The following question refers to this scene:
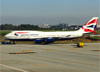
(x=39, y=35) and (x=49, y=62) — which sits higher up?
(x=39, y=35)

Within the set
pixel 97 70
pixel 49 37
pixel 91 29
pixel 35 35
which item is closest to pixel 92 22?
pixel 91 29

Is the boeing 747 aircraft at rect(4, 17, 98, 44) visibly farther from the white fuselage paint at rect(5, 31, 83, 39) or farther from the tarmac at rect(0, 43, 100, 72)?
the tarmac at rect(0, 43, 100, 72)

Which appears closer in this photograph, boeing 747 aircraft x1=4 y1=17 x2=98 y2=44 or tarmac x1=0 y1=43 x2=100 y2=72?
tarmac x1=0 y1=43 x2=100 y2=72

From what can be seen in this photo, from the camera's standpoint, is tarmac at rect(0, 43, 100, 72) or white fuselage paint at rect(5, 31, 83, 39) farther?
white fuselage paint at rect(5, 31, 83, 39)

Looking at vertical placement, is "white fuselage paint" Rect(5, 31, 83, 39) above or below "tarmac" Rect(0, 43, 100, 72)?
above

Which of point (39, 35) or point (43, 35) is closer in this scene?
point (39, 35)

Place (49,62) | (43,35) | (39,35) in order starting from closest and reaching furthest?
(49,62) → (39,35) → (43,35)

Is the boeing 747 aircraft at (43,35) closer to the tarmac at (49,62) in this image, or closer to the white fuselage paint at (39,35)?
the white fuselage paint at (39,35)

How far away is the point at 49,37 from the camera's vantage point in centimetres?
6222

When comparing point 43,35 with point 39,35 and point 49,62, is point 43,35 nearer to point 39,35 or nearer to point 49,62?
point 39,35

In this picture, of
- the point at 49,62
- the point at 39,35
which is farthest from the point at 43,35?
the point at 49,62

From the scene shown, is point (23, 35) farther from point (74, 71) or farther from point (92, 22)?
point (74, 71)

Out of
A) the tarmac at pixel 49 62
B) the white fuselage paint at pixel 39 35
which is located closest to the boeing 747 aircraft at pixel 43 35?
the white fuselage paint at pixel 39 35

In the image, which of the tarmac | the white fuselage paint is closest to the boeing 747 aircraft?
the white fuselage paint
